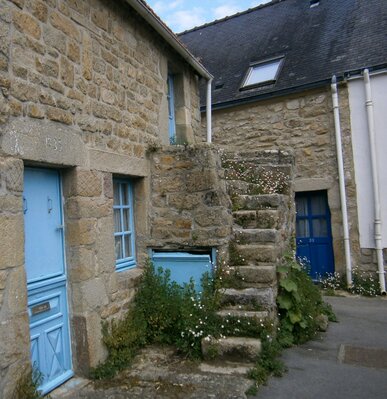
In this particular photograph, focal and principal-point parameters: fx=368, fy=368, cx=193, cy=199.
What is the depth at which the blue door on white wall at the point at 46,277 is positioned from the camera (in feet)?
9.82

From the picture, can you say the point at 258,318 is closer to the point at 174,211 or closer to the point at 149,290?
the point at 149,290

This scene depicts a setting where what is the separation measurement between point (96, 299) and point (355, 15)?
8.62 meters

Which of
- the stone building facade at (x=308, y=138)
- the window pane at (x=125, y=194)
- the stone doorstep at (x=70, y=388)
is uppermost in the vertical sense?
the stone building facade at (x=308, y=138)

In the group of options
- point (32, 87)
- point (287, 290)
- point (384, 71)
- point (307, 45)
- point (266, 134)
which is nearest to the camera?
point (32, 87)

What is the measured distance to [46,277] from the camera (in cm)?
312

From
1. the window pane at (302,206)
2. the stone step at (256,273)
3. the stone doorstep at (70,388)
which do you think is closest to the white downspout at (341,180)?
the window pane at (302,206)

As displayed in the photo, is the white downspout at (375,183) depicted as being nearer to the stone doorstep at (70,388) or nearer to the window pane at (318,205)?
the window pane at (318,205)

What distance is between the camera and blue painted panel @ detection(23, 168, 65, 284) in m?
2.99

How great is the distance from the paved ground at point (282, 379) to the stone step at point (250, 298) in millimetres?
608

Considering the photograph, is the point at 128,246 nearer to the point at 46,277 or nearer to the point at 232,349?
the point at 46,277

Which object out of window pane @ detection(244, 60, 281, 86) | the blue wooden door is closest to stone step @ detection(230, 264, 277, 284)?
the blue wooden door

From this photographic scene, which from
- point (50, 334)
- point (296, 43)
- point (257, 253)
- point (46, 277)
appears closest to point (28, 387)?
point (50, 334)

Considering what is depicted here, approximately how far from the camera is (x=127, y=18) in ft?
14.1

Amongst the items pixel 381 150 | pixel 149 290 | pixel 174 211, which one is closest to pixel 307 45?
pixel 381 150
